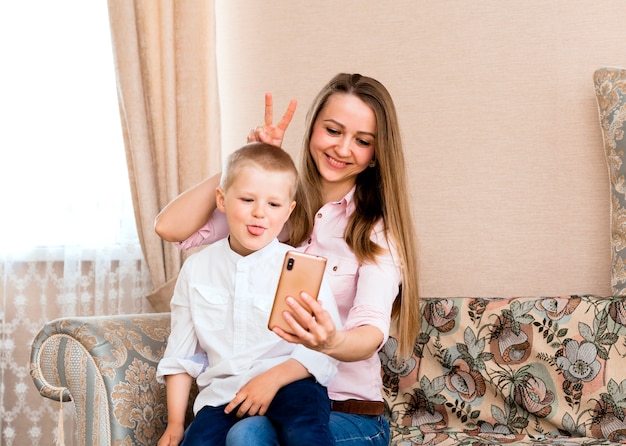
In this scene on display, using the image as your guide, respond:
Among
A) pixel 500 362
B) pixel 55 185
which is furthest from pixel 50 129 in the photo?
pixel 500 362

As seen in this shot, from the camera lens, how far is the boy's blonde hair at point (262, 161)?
157 centimetres

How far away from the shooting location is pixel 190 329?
1.62m

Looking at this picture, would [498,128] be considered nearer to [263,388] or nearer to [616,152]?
[616,152]

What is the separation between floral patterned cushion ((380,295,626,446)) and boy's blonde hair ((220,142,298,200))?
2.36ft

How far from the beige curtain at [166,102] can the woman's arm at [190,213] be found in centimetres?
91

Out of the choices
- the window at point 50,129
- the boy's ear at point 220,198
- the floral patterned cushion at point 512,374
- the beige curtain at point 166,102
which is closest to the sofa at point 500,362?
the floral patterned cushion at point 512,374

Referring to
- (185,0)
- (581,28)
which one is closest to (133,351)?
(185,0)

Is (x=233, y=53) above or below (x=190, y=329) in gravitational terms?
above

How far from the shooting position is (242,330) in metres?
1.56

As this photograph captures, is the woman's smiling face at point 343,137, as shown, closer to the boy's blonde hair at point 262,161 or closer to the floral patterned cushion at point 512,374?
the boy's blonde hair at point 262,161

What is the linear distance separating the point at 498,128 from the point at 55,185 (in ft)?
5.20

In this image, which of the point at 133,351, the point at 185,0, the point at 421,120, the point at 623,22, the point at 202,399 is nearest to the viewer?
the point at 202,399

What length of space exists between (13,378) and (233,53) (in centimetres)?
142

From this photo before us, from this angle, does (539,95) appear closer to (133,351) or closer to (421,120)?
(421,120)
